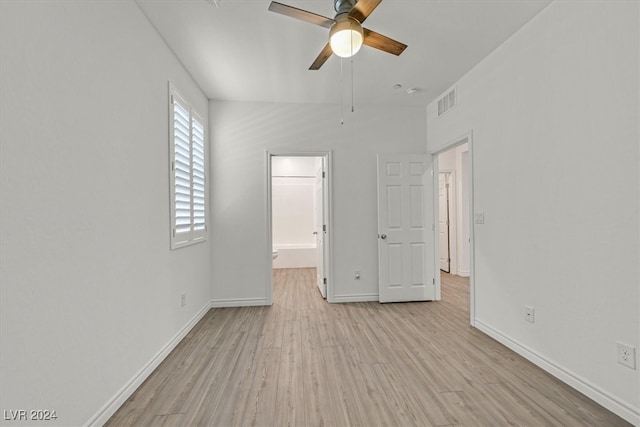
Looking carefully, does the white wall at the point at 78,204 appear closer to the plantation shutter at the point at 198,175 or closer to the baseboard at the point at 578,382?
the plantation shutter at the point at 198,175

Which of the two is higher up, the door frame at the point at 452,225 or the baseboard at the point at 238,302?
the door frame at the point at 452,225

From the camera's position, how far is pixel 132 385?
204cm

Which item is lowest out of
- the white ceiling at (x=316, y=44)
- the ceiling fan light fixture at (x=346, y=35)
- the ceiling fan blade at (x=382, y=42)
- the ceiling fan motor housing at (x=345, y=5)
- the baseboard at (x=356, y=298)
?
the baseboard at (x=356, y=298)

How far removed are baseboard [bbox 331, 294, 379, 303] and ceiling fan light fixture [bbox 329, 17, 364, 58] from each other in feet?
10.2

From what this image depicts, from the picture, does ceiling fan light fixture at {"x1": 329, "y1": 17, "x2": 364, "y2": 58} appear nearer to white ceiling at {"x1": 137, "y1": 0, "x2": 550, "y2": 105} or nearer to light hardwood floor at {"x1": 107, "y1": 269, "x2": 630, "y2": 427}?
white ceiling at {"x1": 137, "y1": 0, "x2": 550, "y2": 105}

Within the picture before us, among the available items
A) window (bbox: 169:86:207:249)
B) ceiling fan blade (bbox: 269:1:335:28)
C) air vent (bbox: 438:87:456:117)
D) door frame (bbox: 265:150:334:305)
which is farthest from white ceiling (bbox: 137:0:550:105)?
door frame (bbox: 265:150:334:305)

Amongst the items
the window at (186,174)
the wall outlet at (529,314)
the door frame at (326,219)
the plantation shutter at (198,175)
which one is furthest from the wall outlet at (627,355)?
the plantation shutter at (198,175)

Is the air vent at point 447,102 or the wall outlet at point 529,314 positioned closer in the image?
the wall outlet at point 529,314

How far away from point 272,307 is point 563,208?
10.6 feet

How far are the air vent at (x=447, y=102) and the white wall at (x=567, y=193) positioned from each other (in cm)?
52

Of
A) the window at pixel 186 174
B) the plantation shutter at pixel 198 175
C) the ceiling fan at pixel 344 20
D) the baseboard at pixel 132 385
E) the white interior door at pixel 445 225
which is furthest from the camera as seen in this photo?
the white interior door at pixel 445 225

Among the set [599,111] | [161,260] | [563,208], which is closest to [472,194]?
[563,208]

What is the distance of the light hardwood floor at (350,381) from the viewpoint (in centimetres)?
179

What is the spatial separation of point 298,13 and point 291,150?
2325mm
